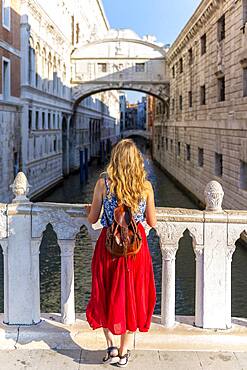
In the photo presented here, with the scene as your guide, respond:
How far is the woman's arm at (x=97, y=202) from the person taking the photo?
276cm

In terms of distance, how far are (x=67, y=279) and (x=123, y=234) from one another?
2.44ft

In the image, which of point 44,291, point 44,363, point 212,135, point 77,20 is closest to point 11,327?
point 44,363

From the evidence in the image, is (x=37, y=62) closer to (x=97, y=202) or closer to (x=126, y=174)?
(x=97, y=202)

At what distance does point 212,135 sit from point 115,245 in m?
12.5

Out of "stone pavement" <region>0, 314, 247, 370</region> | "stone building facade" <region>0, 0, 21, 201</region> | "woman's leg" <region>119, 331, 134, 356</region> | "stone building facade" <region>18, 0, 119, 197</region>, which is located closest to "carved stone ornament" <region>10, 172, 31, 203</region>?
"stone pavement" <region>0, 314, 247, 370</region>

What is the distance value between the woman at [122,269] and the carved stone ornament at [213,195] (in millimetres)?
451

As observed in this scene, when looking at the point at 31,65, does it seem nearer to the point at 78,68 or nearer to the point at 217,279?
the point at 78,68

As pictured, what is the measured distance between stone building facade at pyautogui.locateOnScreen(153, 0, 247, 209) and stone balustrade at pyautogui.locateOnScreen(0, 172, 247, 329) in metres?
7.73

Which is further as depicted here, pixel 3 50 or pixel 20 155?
pixel 20 155

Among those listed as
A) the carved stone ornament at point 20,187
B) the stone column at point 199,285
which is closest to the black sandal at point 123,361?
the stone column at point 199,285

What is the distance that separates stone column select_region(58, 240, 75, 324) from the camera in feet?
10.5

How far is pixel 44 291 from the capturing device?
7562mm

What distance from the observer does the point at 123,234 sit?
8.80 ft

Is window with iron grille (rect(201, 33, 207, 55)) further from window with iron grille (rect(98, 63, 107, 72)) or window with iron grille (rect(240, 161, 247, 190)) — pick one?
window with iron grille (rect(98, 63, 107, 72))
